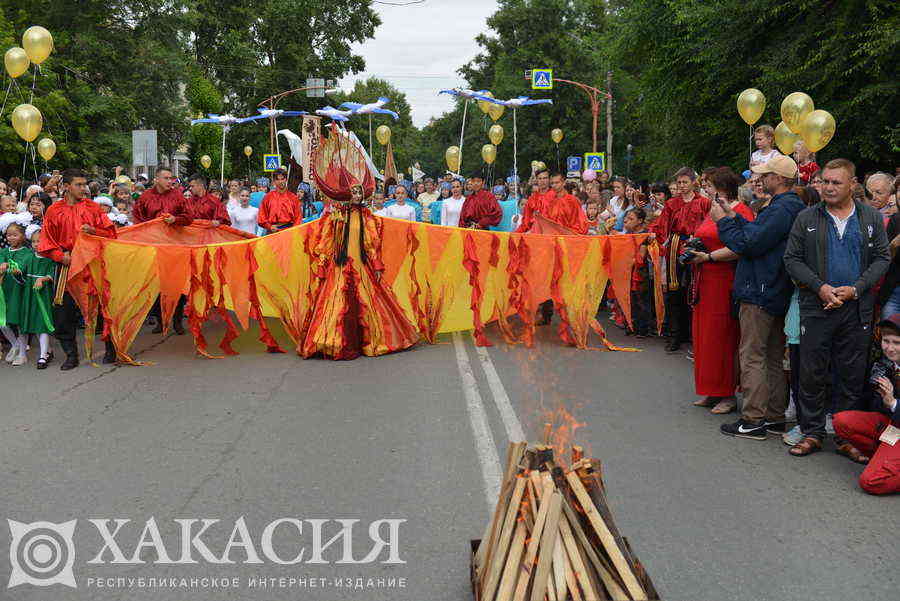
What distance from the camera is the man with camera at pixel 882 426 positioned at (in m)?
4.97

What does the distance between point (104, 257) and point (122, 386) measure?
1837mm

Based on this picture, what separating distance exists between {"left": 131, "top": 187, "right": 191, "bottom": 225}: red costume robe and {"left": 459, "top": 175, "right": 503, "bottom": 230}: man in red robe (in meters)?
4.49

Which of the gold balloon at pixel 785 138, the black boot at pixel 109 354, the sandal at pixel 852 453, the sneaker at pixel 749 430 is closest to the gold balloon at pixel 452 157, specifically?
the gold balloon at pixel 785 138

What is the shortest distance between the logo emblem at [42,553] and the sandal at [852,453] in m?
4.57

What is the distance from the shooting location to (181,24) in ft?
127

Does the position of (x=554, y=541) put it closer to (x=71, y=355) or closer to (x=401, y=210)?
(x=71, y=355)

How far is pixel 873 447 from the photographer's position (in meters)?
5.52

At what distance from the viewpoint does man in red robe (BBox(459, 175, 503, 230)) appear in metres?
13.6

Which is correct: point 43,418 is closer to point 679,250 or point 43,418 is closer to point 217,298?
point 217,298

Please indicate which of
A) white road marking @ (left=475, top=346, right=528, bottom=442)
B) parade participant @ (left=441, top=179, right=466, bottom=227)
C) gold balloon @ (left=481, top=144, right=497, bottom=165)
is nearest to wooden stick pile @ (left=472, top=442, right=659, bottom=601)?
white road marking @ (left=475, top=346, right=528, bottom=442)

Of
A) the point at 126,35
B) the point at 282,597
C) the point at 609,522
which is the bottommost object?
the point at 282,597

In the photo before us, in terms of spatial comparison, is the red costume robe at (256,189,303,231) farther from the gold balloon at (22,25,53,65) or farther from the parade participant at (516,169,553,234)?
the gold balloon at (22,25,53,65)

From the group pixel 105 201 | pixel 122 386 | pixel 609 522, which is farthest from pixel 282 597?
pixel 105 201

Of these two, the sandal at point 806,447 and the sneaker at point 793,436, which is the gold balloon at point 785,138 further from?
the sandal at point 806,447
